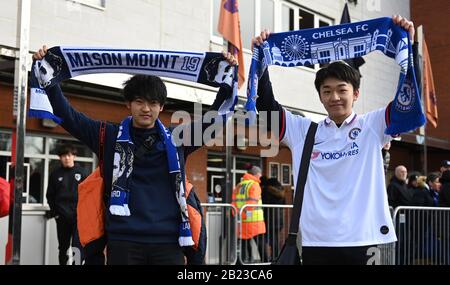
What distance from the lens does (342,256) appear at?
3.36 metres

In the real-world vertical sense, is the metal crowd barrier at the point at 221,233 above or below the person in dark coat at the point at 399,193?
below

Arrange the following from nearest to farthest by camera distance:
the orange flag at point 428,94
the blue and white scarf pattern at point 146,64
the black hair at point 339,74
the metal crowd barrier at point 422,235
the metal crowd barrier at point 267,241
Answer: the black hair at point 339,74 < the blue and white scarf pattern at point 146,64 < the metal crowd barrier at point 422,235 < the metal crowd barrier at point 267,241 < the orange flag at point 428,94

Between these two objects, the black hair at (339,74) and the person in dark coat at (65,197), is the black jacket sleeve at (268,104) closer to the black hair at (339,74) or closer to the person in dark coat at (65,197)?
the black hair at (339,74)

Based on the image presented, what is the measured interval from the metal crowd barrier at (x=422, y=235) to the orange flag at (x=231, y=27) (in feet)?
12.5

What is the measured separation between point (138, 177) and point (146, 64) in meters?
0.90

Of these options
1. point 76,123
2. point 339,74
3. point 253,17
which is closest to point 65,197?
point 76,123

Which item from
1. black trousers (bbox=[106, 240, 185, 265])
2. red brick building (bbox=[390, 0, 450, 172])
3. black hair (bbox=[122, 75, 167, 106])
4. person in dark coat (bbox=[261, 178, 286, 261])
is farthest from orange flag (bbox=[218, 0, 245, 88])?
red brick building (bbox=[390, 0, 450, 172])

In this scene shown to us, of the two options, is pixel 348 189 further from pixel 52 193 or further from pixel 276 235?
pixel 276 235

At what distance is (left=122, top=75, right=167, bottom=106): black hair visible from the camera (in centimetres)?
370

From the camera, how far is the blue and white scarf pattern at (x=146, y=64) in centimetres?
405

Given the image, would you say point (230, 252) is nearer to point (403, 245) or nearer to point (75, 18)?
point (403, 245)

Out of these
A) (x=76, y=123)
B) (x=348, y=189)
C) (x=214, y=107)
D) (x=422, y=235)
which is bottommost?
(x=422, y=235)

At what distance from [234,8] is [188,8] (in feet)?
5.72

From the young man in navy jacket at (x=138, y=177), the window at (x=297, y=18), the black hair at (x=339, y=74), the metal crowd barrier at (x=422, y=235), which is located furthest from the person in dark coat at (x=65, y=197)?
the window at (x=297, y=18)
